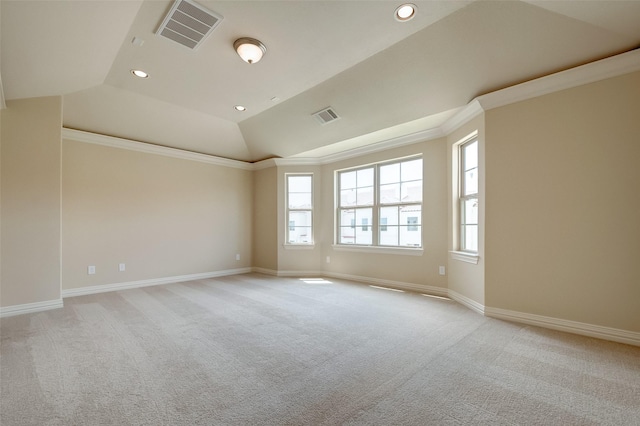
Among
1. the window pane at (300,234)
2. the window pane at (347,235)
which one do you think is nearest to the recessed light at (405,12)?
the window pane at (347,235)

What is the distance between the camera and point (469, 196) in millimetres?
3984

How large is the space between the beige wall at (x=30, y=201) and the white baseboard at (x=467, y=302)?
5577mm

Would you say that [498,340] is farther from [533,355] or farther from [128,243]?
[128,243]

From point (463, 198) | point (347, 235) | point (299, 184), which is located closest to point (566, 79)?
point (463, 198)

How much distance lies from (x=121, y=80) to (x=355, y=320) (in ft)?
14.1

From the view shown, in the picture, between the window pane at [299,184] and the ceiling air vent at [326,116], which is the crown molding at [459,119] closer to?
the window pane at [299,184]

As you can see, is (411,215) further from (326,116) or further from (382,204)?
(326,116)

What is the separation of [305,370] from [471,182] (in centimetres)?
337

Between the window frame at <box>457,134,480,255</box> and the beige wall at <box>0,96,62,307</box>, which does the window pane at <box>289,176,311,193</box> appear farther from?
the beige wall at <box>0,96,62,307</box>

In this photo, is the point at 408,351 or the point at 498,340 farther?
the point at 498,340

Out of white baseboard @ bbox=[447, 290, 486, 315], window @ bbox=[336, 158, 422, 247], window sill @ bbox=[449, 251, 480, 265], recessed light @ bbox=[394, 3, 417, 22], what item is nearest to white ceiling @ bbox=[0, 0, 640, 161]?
recessed light @ bbox=[394, 3, 417, 22]

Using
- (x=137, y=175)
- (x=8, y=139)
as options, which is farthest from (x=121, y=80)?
(x=137, y=175)

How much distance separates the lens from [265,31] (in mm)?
2729

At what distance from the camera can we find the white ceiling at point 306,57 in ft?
7.90
